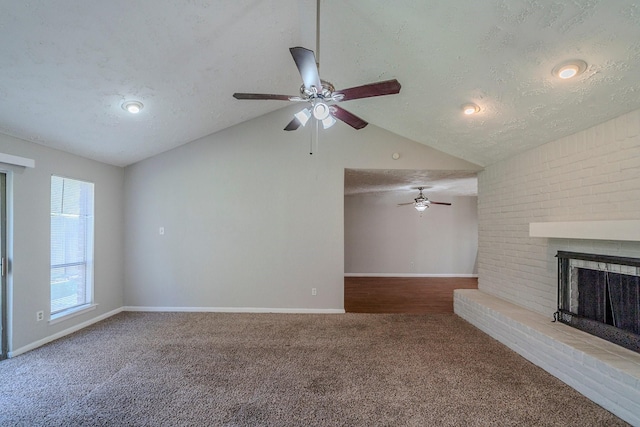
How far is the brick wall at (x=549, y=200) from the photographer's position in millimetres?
2459

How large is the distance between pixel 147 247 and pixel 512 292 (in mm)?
5314

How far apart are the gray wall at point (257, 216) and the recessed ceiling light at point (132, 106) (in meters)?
1.32

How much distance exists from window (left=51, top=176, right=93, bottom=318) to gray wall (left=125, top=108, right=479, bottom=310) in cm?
67

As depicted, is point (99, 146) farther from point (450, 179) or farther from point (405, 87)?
point (450, 179)

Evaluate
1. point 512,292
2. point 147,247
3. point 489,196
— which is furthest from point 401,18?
point 147,247

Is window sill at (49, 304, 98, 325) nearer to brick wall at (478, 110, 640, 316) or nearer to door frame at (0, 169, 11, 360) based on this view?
door frame at (0, 169, 11, 360)

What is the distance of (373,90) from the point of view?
2.08 m

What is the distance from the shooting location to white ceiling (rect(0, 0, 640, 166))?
6.49 feet

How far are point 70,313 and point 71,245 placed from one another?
86 cm

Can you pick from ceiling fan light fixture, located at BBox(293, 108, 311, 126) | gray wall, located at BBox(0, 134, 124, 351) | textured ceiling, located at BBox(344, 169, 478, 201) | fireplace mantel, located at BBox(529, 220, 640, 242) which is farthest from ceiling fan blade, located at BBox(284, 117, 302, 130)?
gray wall, located at BBox(0, 134, 124, 351)

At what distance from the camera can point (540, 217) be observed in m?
3.36

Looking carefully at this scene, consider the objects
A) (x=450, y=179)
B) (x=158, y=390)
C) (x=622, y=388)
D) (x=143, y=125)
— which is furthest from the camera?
(x=450, y=179)

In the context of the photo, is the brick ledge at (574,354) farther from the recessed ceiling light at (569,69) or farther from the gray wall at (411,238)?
the gray wall at (411,238)

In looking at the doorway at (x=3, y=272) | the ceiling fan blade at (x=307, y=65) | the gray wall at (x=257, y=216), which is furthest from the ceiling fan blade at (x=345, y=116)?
the doorway at (x=3, y=272)
